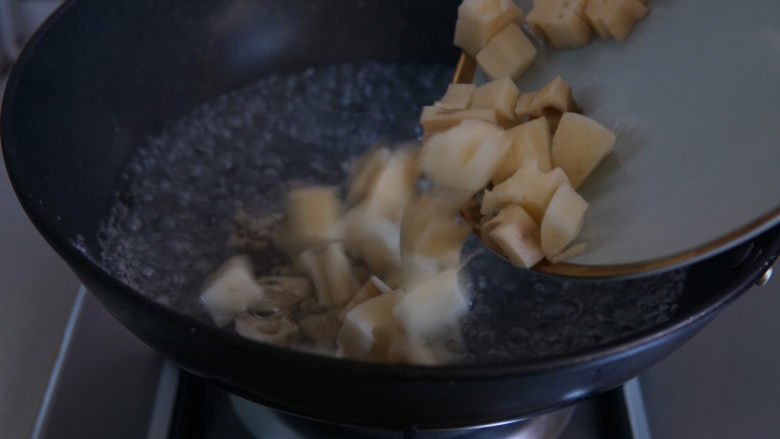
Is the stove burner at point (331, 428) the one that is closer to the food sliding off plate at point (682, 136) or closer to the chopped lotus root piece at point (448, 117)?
the food sliding off plate at point (682, 136)

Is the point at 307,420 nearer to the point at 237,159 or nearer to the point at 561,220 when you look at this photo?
the point at 561,220

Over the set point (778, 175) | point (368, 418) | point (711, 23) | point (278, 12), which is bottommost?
point (368, 418)

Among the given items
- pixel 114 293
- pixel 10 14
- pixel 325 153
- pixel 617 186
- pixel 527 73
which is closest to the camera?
pixel 114 293

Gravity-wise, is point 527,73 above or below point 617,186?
above

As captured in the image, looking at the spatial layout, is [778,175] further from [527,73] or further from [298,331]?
[298,331]

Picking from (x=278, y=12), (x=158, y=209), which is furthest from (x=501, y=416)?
(x=278, y=12)

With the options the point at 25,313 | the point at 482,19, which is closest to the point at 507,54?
the point at 482,19
